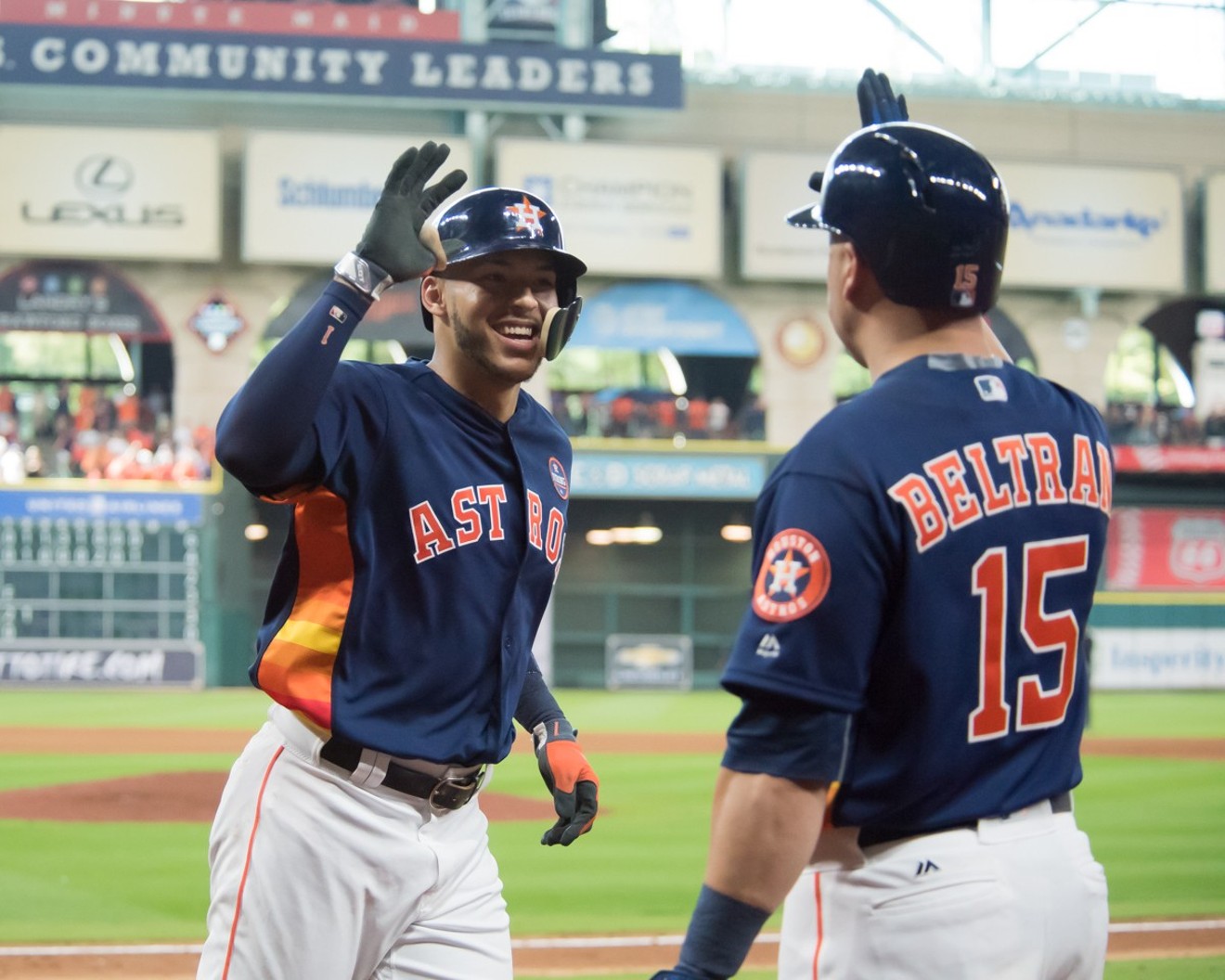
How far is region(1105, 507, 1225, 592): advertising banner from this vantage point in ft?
94.4

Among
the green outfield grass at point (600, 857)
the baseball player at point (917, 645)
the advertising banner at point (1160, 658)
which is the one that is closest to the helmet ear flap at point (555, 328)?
the baseball player at point (917, 645)

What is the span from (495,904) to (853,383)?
2776 centimetres

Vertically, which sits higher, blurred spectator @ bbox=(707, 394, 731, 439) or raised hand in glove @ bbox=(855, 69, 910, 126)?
blurred spectator @ bbox=(707, 394, 731, 439)

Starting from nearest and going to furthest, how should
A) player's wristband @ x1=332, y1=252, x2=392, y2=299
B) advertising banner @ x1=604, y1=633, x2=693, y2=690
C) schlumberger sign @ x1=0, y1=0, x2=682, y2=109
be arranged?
1. player's wristband @ x1=332, y1=252, x2=392, y2=299
2. advertising banner @ x1=604, y1=633, x2=693, y2=690
3. schlumberger sign @ x1=0, y1=0, x2=682, y2=109

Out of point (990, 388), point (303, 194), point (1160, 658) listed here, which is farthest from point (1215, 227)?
point (990, 388)

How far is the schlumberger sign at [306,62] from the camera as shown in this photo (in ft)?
87.8

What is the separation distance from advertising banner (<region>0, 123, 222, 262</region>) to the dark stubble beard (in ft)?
80.9

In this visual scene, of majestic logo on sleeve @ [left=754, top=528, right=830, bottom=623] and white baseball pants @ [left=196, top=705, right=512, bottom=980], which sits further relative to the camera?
white baseball pants @ [left=196, top=705, right=512, bottom=980]

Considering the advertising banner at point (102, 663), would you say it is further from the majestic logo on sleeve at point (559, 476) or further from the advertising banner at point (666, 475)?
the majestic logo on sleeve at point (559, 476)

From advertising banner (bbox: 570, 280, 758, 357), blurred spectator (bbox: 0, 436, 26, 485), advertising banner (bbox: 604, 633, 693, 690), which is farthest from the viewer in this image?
advertising banner (bbox: 570, 280, 758, 357)

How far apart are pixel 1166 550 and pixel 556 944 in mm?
24688

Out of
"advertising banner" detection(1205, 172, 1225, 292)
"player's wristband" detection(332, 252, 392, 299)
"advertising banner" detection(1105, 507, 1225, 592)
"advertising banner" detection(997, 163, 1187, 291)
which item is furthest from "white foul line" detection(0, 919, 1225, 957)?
"advertising banner" detection(1205, 172, 1225, 292)

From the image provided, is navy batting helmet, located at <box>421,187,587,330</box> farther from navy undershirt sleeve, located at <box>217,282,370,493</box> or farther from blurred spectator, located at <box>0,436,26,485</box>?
blurred spectator, located at <box>0,436,26,485</box>

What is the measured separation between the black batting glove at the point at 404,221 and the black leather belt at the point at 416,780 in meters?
0.96
